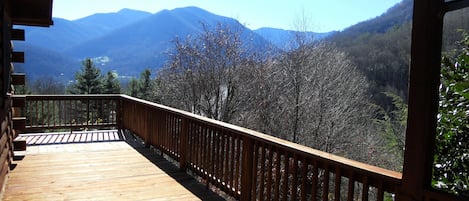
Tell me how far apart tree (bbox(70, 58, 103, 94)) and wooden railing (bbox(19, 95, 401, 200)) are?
2620cm

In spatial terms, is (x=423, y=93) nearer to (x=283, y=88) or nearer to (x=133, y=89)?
(x=283, y=88)

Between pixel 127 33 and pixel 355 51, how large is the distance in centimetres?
17071

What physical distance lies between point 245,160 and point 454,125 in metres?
1.79

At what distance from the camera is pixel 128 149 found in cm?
623

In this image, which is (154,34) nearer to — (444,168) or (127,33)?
(127,33)

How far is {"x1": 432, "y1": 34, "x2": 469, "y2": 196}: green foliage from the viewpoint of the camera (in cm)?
202

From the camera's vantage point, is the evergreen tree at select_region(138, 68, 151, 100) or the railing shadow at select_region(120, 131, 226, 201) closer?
the railing shadow at select_region(120, 131, 226, 201)

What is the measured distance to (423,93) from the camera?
1.70 m

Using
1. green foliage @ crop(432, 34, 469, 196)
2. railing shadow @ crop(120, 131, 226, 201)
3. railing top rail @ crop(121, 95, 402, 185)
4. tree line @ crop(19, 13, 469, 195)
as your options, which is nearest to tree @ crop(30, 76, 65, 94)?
tree line @ crop(19, 13, 469, 195)

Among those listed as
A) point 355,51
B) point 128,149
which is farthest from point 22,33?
point 355,51

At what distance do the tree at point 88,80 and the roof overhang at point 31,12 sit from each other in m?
28.0

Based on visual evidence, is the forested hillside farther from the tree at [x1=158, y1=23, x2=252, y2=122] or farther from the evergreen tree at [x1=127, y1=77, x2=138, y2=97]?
the evergreen tree at [x1=127, y1=77, x2=138, y2=97]

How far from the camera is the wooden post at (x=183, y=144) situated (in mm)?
4734

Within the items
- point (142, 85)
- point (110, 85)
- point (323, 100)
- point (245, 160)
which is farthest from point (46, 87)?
point (245, 160)
